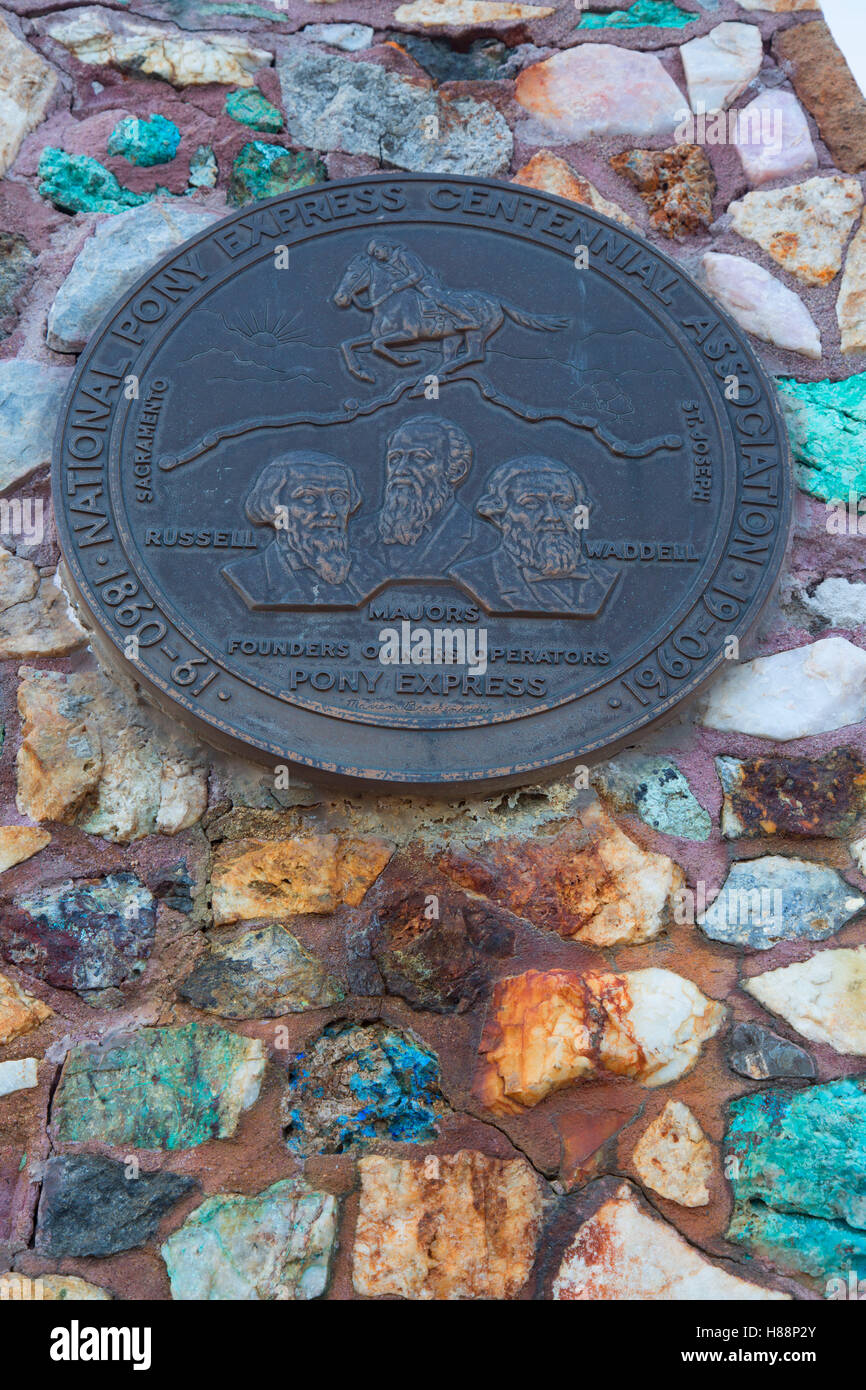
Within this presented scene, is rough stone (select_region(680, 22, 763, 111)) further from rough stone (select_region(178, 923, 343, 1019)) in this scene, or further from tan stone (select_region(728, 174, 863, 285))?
rough stone (select_region(178, 923, 343, 1019))

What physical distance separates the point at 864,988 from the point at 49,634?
6.70ft

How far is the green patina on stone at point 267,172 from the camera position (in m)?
3.47

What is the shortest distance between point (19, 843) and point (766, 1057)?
5.57ft

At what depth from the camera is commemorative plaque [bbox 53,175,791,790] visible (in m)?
2.82

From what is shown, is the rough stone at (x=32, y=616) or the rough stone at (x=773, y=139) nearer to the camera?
the rough stone at (x=32, y=616)

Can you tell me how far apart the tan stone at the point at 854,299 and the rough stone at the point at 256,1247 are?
2.54 m

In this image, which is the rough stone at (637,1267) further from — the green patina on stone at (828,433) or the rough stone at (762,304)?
the rough stone at (762,304)

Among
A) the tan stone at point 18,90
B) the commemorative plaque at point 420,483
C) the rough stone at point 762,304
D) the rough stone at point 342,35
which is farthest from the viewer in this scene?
the rough stone at point 342,35

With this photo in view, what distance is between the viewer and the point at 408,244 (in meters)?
3.28

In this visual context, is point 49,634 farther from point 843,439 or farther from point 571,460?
point 843,439

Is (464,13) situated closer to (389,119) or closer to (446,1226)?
(389,119)

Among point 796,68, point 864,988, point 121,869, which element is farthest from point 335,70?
point 864,988

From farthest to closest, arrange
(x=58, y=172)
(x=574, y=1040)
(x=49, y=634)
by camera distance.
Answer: (x=58, y=172) < (x=49, y=634) < (x=574, y=1040)

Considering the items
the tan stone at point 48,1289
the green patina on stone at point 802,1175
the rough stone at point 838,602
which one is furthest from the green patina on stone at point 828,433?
the tan stone at point 48,1289
